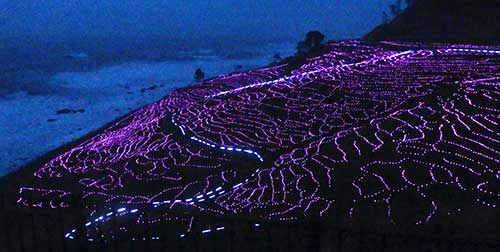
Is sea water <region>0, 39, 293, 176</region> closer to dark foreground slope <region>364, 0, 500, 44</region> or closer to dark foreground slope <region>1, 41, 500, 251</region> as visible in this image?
dark foreground slope <region>1, 41, 500, 251</region>

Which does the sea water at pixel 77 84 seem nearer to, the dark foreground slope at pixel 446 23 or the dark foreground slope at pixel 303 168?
the dark foreground slope at pixel 303 168

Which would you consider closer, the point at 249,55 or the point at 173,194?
the point at 173,194

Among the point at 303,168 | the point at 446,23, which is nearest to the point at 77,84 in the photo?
the point at 446,23

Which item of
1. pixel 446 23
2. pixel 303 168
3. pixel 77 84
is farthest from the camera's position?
pixel 77 84

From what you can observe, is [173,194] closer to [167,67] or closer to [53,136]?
[53,136]

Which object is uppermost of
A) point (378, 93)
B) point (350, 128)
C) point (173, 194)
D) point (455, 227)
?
point (378, 93)

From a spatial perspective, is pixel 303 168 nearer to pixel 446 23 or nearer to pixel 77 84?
pixel 446 23

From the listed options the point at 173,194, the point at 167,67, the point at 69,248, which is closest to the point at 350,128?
the point at 173,194
